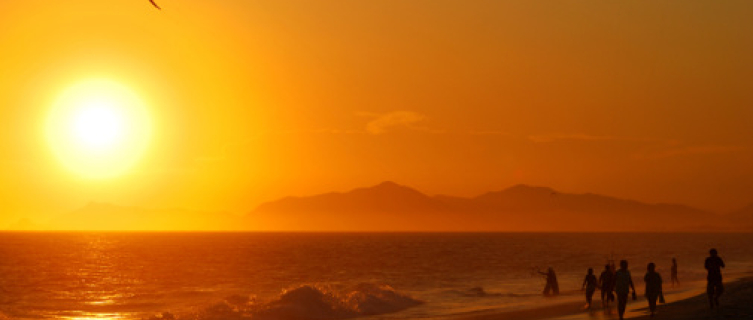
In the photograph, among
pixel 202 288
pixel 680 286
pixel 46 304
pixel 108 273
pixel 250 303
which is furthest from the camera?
pixel 108 273

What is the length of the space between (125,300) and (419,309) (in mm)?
21814

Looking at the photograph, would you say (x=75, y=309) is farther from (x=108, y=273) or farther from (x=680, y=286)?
(x=108, y=273)

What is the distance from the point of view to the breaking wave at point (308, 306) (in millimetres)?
37125

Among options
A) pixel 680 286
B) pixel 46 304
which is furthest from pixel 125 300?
pixel 680 286

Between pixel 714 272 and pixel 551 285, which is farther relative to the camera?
pixel 551 285

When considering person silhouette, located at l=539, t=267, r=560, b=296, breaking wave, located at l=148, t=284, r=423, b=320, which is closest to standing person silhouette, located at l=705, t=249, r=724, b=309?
breaking wave, located at l=148, t=284, r=423, b=320

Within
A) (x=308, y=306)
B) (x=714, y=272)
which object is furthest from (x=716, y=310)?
(x=308, y=306)

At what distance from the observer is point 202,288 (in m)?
62.2

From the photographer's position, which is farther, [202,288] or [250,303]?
[202,288]

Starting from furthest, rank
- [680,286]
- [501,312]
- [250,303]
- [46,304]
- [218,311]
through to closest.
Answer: [46,304] < [680,286] < [250,303] < [218,311] < [501,312]

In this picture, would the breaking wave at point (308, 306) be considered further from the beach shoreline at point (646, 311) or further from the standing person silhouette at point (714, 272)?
the standing person silhouette at point (714, 272)

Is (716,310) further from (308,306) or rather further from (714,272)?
(308,306)

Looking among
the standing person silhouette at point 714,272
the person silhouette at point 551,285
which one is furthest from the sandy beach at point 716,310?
the person silhouette at point 551,285

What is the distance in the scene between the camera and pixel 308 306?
38688mm
